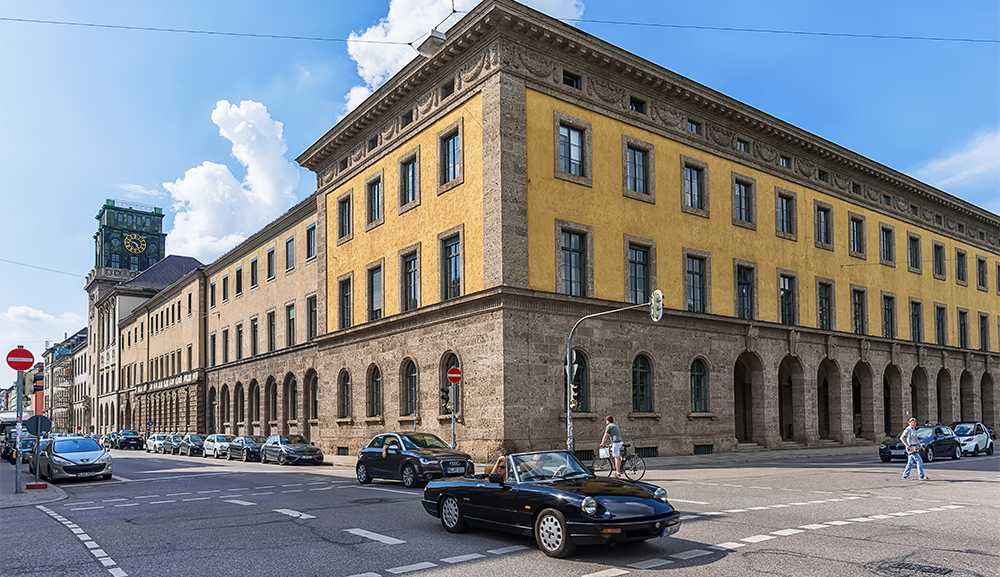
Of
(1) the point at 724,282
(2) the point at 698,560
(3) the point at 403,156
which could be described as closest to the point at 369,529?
(2) the point at 698,560

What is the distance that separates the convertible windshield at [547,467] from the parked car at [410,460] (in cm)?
845

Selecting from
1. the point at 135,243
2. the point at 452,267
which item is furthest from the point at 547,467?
the point at 135,243

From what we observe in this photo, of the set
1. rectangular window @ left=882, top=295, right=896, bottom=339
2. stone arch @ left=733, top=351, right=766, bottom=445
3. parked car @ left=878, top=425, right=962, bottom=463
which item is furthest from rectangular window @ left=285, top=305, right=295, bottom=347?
rectangular window @ left=882, top=295, right=896, bottom=339

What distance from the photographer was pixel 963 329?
53219 millimetres

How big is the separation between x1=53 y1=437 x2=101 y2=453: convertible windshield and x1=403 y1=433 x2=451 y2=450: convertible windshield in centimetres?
1150

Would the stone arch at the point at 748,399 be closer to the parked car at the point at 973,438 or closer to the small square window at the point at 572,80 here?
the parked car at the point at 973,438

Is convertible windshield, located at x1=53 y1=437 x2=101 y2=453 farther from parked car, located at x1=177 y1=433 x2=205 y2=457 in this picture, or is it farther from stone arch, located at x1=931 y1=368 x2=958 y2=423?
stone arch, located at x1=931 y1=368 x2=958 y2=423

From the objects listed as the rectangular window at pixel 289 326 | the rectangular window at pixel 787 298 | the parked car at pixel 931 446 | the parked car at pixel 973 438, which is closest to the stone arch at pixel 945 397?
the parked car at pixel 973 438

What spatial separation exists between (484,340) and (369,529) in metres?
16.4

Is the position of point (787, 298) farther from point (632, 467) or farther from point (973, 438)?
point (632, 467)

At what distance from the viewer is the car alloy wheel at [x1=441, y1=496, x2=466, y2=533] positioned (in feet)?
37.4

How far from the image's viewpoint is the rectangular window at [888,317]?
1791 inches

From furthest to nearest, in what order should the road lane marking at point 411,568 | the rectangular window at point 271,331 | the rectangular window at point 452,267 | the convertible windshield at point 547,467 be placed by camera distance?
1. the rectangular window at point 271,331
2. the rectangular window at point 452,267
3. the convertible windshield at point 547,467
4. the road lane marking at point 411,568

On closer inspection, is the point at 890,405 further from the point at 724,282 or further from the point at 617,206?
the point at 617,206
